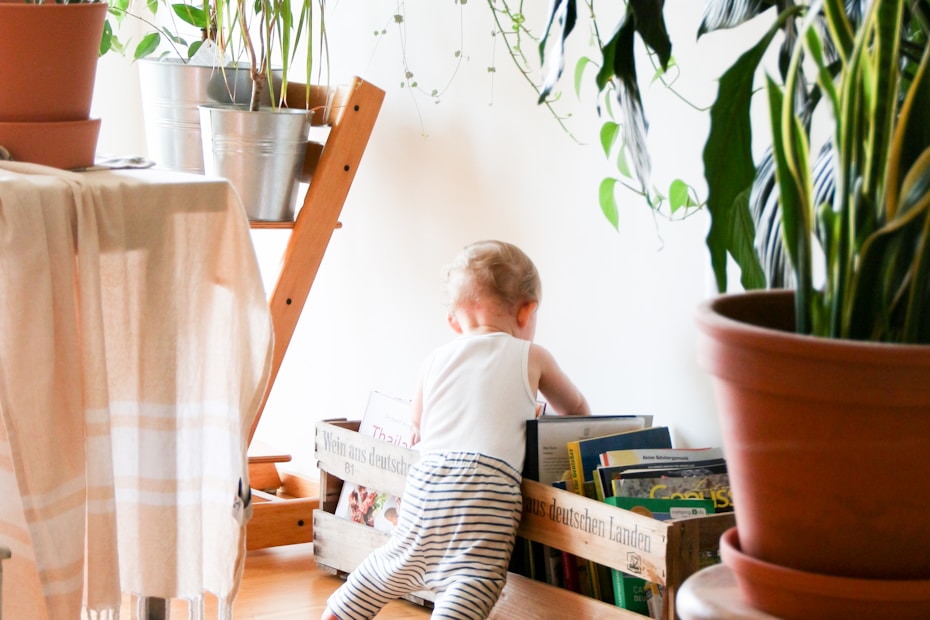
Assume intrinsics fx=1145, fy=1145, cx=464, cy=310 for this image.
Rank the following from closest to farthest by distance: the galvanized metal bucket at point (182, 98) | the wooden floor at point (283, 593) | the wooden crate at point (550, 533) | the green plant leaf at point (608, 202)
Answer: the wooden crate at point (550, 533) < the green plant leaf at point (608, 202) < the wooden floor at point (283, 593) < the galvanized metal bucket at point (182, 98)

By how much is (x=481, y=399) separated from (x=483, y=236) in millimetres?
447

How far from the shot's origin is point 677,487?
164cm

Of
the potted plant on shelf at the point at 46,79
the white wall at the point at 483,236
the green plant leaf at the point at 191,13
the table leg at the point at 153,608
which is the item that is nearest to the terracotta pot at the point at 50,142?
the potted plant on shelf at the point at 46,79

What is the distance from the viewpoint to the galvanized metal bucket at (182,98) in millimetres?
2219

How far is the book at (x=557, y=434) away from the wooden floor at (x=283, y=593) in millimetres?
405

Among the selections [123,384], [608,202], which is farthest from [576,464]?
[123,384]

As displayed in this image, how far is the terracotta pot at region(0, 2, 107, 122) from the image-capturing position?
1.27 meters

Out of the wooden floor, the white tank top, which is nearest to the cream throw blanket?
the white tank top

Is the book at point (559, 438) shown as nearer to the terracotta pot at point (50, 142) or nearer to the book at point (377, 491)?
the book at point (377, 491)

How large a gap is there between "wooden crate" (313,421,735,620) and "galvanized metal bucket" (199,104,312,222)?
1.46 feet

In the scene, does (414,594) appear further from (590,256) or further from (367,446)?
(590,256)

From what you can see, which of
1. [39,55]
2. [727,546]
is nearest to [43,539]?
[39,55]

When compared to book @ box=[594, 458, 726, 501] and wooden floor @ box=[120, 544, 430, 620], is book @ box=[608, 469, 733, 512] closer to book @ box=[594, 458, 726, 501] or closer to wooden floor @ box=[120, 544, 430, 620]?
book @ box=[594, 458, 726, 501]

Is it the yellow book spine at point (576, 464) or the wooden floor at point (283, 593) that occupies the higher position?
the yellow book spine at point (576, 464)
